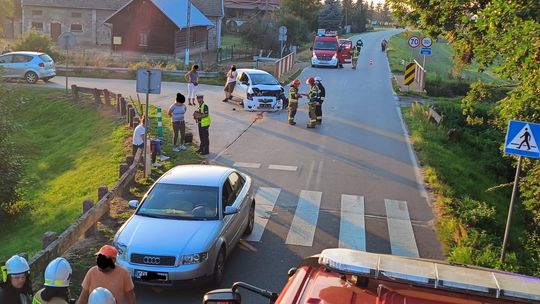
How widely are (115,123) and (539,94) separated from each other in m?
15.3

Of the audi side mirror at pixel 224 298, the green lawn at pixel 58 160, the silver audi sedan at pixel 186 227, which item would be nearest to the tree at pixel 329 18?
the green lawn at pixel 58 160

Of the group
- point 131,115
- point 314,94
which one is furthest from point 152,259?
point 314,94

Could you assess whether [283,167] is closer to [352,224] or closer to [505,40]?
[352,224]

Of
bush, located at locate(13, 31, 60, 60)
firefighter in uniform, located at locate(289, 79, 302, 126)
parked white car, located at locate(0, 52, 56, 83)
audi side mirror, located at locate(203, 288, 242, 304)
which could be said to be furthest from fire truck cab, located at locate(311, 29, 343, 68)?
audi side mirror, located at locate(203, 288, 242, 304)

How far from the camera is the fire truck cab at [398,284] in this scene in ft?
12.4

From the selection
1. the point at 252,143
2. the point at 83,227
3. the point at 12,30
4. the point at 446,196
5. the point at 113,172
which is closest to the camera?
the point at 83,227

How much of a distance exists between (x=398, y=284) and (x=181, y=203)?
6.45 m

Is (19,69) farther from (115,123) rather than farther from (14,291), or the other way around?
(14,291)

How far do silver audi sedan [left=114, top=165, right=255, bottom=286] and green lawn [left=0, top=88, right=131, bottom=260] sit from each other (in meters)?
3.76

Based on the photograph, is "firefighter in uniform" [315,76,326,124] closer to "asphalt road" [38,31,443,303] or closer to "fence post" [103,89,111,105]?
"asphalt road" [38,31,443,303]

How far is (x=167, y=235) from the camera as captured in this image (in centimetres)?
908

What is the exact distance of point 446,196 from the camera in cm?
1464

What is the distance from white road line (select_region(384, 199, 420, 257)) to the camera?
11.1 metres

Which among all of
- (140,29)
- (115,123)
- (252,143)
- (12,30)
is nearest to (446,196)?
(252,143)
